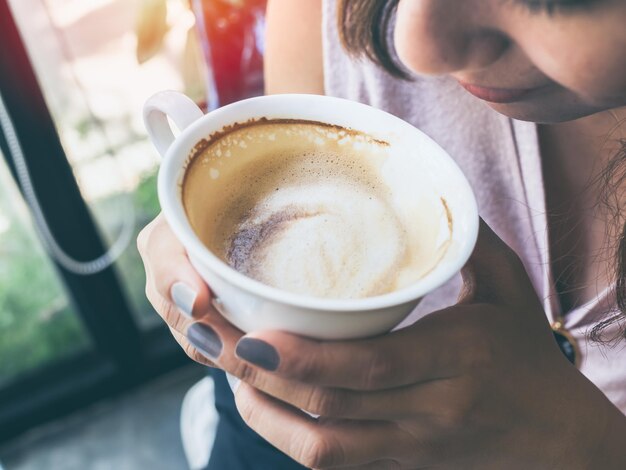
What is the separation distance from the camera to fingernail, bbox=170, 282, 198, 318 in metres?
0.47

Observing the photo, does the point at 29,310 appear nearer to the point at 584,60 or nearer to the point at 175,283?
the point at 175,283

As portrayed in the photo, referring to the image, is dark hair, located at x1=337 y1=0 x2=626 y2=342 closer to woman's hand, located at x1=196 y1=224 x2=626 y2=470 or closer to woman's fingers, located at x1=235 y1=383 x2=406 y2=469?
woman's hand, located at x1=196 y1=224 x2=626 y2=470

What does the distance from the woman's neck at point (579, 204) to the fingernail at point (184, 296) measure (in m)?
0.57

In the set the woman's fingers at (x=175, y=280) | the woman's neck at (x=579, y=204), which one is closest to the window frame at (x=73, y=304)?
the woman's fingers at (x=175, y=280)

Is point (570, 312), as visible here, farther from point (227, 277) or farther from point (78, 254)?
point (78, 254)

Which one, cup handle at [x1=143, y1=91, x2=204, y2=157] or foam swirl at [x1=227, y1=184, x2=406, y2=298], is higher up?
cup handle at [x1=143, y1=91, x2=204, y2=157]

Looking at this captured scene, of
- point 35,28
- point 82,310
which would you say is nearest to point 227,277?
point 35,28

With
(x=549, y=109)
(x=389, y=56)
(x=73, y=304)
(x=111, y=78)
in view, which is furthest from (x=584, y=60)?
(x=73, y=304)

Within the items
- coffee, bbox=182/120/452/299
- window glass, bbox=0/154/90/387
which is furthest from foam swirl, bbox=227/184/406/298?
window glass, bbox=0/154/90/387

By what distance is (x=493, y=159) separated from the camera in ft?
2.86

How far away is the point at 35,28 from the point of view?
1166 millimetres

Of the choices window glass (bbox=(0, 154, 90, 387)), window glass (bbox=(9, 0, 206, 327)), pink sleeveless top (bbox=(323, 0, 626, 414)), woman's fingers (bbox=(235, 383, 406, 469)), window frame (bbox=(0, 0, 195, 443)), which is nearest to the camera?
woman's fingers (bbox=(235, 383, 406, 469))

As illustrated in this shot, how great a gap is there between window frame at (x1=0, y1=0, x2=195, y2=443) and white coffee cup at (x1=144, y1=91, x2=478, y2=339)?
0.69 m

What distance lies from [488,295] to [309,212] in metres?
0.21
